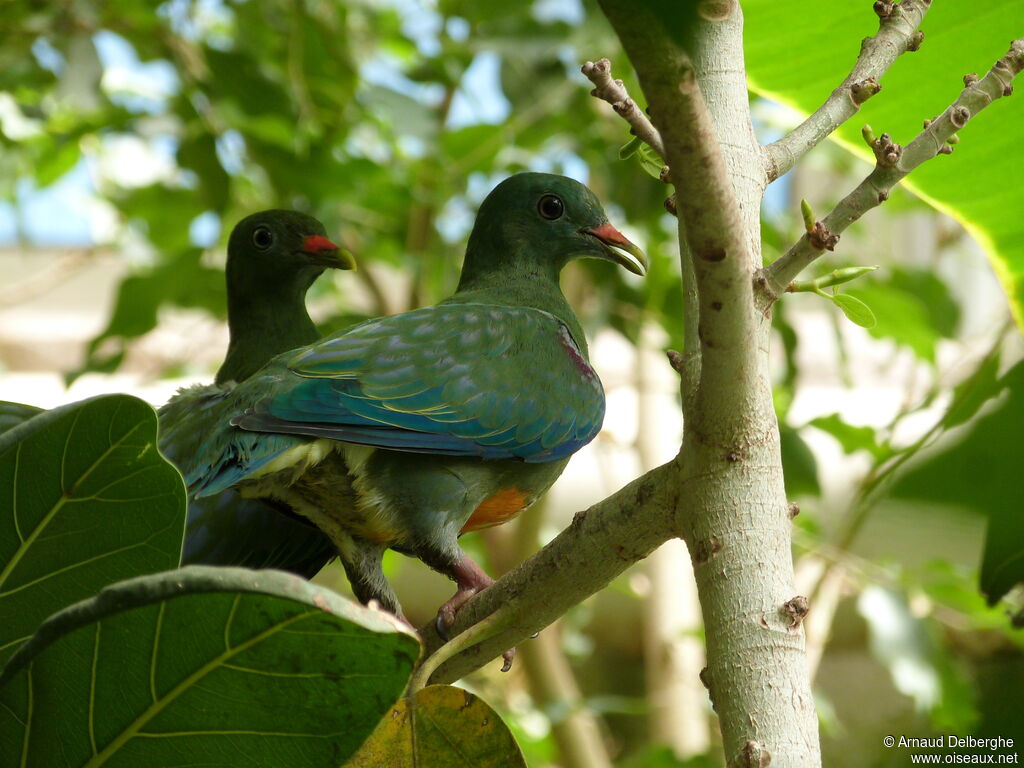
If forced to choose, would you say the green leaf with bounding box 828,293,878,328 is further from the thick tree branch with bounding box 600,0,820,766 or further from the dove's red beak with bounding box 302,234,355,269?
the dove's red beak with bounding box 302,234,355,269

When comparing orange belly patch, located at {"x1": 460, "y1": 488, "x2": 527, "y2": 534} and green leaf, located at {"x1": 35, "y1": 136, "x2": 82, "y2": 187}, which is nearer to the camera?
orange belly patch, located at {"x1": 460, "y1": 488, "x2": 527, "y2": 534}

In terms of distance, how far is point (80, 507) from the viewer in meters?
0.80

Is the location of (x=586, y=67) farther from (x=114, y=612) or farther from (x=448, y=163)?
(x=448, y=163)

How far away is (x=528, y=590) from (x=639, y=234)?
1.78 metres

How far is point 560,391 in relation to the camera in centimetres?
142

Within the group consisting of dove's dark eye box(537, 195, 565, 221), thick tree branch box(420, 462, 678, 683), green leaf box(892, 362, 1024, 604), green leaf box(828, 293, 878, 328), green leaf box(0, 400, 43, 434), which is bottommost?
green leaf box(892, 362, 1024, 604)

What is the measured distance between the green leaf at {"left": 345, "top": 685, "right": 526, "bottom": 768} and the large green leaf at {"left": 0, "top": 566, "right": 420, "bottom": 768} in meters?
0.11

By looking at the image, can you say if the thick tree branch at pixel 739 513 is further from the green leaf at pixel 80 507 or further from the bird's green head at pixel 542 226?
the bird's green head at pixel 542 226

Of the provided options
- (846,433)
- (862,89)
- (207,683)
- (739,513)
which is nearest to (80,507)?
(207,683)

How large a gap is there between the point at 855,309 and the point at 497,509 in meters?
0.67

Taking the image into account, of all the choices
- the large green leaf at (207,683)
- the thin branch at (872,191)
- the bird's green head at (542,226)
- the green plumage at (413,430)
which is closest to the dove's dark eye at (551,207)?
the bird's green head at (542,226)

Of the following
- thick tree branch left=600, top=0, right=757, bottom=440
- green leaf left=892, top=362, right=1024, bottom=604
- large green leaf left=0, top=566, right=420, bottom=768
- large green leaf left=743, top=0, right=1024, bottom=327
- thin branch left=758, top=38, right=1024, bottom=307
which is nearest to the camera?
green leaf left=892, top=362, right=1024, bottom=604

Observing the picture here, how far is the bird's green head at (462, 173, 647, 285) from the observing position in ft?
5.39

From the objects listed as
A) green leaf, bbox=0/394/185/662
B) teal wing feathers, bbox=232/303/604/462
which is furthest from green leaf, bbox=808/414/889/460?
green leaf, bbox=0/394/185/662
